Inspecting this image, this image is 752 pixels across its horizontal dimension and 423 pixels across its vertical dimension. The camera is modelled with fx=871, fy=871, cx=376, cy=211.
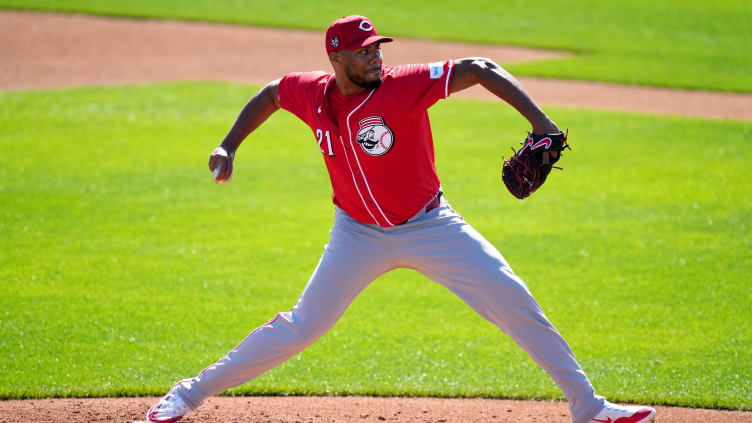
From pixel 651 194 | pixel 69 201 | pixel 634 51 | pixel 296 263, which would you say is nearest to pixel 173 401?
pixel 296 263

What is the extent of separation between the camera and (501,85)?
400cm

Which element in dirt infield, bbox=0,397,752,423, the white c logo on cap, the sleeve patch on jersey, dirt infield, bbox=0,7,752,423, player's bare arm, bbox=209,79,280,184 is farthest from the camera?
dirt infield, bbox=0,7,752,423

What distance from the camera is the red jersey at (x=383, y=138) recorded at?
164 inches

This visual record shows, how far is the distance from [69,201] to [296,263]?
3.01 m

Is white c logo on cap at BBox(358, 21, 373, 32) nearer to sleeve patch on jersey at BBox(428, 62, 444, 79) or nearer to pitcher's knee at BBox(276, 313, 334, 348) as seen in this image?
sleeve patch on jersey at BBox(428, 62, 444, 79)

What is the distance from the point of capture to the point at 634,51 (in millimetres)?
17719

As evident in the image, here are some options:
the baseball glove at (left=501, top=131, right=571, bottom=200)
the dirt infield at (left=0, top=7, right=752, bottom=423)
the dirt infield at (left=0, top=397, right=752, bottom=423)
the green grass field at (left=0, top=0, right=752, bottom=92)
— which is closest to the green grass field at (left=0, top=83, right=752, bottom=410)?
the dirt infield at (left=0, top=397, right=752, bottom=423)

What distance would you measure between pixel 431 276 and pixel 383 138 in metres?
0.77

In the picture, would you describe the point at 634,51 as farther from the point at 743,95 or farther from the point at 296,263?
the point at 296,263

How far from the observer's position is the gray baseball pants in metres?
4.20

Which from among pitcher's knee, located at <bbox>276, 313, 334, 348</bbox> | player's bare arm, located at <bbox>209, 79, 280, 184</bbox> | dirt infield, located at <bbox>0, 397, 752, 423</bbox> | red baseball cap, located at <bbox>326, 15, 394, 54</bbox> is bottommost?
dirt infield, located at <bbox>0, 397, 752, 423</bbox>

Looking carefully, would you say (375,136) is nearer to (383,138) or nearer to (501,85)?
(383,138)

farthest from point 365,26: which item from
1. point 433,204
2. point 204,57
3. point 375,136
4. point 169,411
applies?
point 204,57

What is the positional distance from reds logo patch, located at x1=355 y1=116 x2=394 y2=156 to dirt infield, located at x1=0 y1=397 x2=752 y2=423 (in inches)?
66.7
